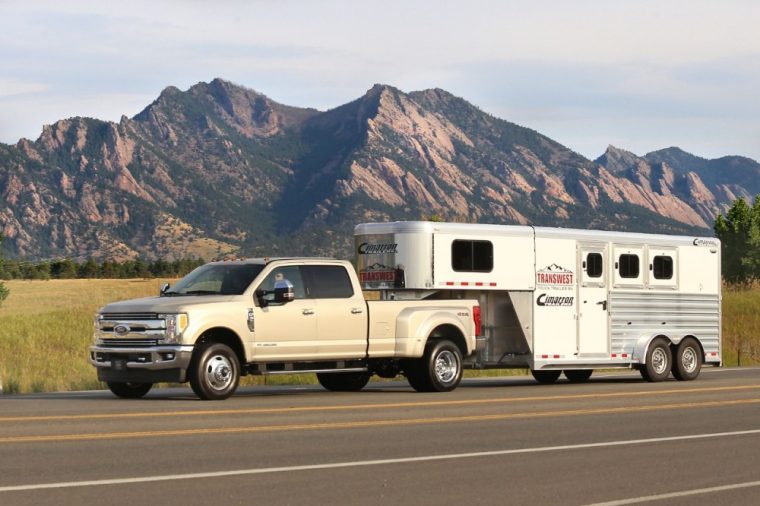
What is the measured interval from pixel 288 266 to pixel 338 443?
697 centimetres

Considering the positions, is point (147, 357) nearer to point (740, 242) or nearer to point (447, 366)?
point (447, 366)

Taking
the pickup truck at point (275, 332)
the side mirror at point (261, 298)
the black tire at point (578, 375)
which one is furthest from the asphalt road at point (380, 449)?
the black tire at point (578, 375)

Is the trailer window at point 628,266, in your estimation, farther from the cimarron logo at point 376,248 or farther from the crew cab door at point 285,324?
the crew cab door at point 285,324

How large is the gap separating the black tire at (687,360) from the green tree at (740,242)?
76.2 metres

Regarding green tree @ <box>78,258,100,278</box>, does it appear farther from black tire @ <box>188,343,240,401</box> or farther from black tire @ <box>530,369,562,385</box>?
black tire @ <box>188,343,240,401</box>

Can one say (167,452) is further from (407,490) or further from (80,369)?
(80,369)

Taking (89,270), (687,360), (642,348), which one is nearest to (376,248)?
(642,348)

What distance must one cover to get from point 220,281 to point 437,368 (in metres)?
3.92

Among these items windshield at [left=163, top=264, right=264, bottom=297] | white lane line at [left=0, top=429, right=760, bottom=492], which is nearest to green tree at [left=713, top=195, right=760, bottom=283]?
windshield at [left=163, top=264, right=264, bottom=297]

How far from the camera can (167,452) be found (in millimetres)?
12477

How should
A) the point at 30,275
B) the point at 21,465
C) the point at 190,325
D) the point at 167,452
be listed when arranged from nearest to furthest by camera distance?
the point at 21,465 → the point at 167,452 → the point at 190,325 → the point at 30,275

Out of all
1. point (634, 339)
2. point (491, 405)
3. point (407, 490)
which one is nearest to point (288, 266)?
point (491, 405)

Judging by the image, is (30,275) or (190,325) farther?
(30,275)

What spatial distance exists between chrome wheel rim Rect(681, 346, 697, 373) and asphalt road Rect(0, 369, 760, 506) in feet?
16.6
